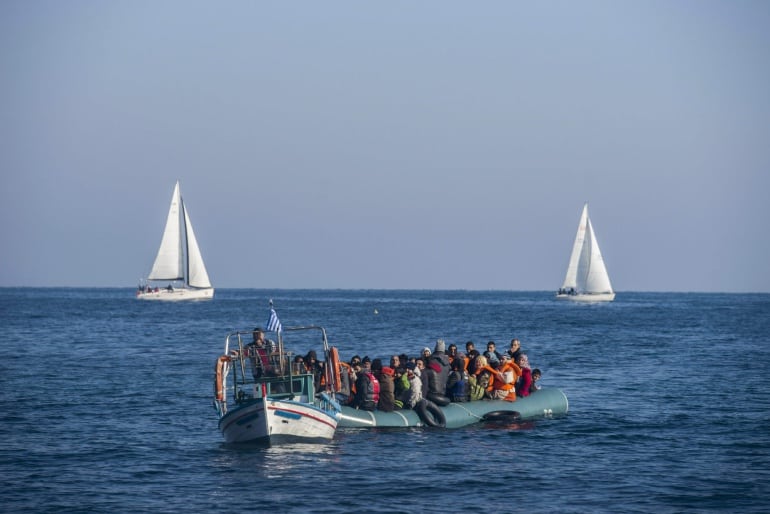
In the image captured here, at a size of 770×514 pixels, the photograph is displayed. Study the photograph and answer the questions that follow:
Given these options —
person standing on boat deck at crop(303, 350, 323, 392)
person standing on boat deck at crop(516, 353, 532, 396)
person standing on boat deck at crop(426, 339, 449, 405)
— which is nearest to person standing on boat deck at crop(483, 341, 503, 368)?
person standing on boat deck at crop(516, 353, 532, 396)

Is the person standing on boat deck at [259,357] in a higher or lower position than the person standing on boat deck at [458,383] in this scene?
higher

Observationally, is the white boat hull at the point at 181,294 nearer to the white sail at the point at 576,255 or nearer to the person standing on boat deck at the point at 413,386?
the white sail at the point at 576,255

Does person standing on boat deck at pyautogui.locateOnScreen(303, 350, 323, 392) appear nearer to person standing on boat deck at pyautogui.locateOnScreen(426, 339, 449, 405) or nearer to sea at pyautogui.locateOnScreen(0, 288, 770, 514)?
sea at pyautogui.locateOnScreen(0, 288, 770, 514)

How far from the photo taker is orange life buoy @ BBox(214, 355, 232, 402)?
23719mm

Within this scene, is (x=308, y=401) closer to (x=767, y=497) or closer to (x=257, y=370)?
(x=257, y=370)

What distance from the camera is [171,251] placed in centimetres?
12475

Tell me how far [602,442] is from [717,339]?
47.2 m

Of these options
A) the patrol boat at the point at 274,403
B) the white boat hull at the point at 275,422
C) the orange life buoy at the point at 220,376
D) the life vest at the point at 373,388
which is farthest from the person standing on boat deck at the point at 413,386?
the orange life buoy at the point at 220,376

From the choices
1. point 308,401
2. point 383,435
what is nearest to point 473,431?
point 383,435

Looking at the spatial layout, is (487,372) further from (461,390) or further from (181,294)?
(181,294)

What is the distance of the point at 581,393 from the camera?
36.6 m

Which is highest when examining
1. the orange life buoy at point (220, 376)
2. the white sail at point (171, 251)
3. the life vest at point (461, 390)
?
the white sail at point (171, 251)

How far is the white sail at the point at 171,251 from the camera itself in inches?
4904

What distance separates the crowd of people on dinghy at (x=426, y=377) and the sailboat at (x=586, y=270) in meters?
98.8
